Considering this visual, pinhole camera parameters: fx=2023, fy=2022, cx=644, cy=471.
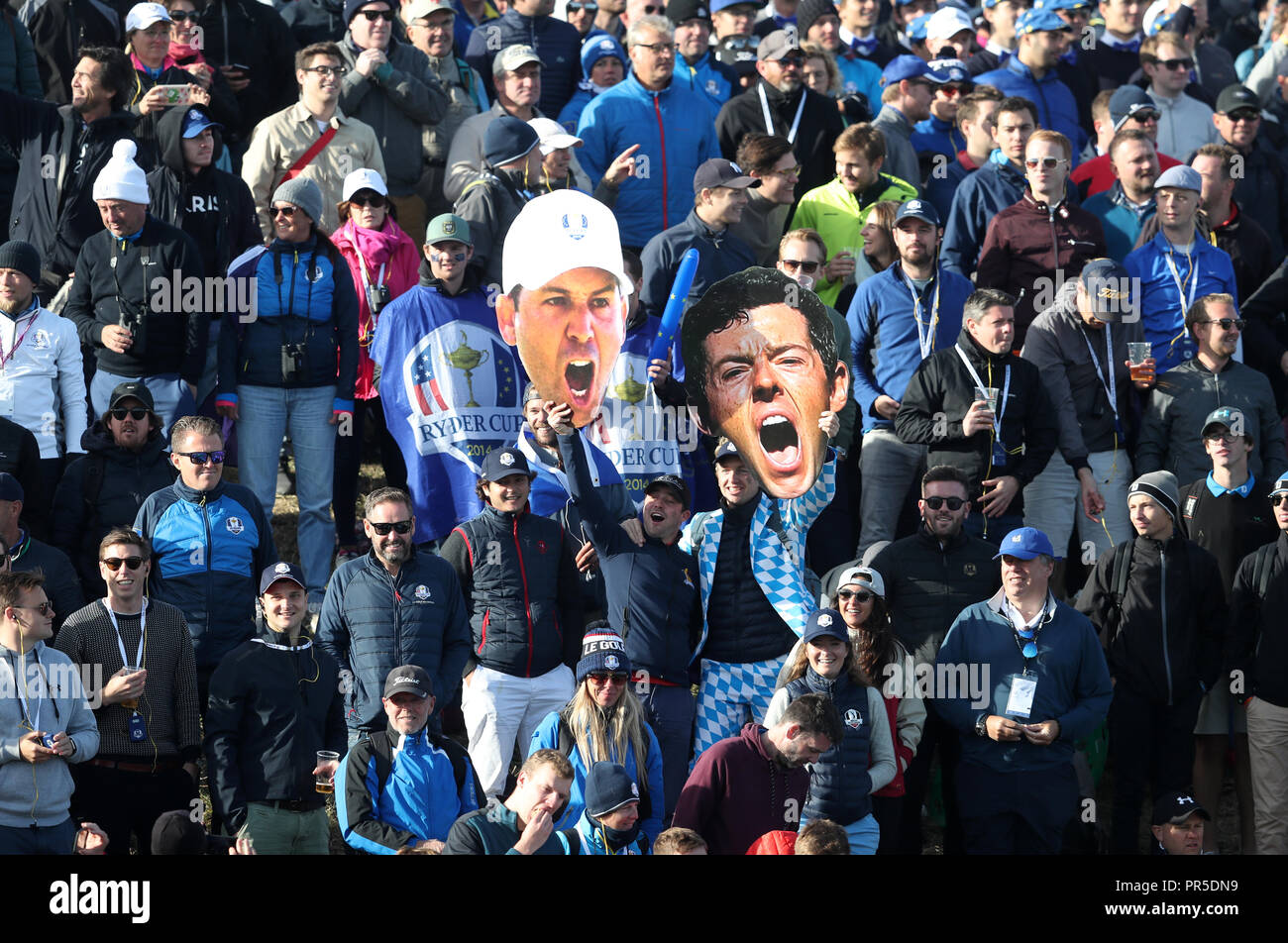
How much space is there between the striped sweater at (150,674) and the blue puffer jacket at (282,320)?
2.04 metres

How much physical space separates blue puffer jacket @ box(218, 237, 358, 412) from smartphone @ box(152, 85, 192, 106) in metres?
1.35

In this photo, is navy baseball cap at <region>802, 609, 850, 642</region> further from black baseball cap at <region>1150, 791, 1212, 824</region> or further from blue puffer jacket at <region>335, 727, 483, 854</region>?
black baseball cap at <region>1150, 791, 1212, 824</region>

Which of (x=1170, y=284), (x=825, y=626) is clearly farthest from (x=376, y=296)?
(x=1170, y=284)

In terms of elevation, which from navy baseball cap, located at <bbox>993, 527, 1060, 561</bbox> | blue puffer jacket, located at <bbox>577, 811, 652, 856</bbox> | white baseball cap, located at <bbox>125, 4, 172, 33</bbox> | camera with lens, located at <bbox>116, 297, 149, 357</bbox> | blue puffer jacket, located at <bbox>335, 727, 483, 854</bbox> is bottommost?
blue puffer jacket, located at <bbox>577, 811, 652, 856</bbox>

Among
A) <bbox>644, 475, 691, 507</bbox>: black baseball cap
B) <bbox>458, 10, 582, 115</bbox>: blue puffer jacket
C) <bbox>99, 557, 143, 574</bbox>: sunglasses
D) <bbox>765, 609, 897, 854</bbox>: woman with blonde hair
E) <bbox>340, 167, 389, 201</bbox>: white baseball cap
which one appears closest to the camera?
<bbox>765, 609, 897, 854</bbox>: woman with blonde hair

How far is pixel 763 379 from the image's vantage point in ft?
32.5

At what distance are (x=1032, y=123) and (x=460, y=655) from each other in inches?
219

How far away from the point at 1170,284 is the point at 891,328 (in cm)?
187

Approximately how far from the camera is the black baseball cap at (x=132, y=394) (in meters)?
10.4

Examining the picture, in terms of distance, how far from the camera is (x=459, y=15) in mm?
14781

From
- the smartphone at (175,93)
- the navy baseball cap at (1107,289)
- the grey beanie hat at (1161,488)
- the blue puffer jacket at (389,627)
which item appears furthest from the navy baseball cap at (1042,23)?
the blue puffer jacket at (389,627)

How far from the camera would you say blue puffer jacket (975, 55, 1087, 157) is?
557 inches

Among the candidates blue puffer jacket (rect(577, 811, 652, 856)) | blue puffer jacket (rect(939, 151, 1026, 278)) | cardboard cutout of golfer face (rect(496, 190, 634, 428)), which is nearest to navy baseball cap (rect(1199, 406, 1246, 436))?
blue puffer jacket (rect(939, 151, 1026, 278))
